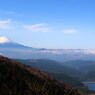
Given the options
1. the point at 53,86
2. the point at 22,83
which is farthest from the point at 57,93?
the point at 22,83

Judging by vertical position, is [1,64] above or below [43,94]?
above

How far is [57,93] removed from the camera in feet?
70.8

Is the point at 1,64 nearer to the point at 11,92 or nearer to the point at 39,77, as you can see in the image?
the point at 39,77

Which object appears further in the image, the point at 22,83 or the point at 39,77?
the point at 39,77

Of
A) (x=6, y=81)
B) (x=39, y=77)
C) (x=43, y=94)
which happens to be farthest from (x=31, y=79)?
(x=43, y=94)

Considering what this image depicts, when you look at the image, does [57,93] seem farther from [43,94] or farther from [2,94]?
[2,94]

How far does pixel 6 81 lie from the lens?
20.4 m

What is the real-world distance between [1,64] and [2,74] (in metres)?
2.02

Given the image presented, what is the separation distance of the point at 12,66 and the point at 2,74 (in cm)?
252

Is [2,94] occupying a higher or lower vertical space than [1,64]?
lower

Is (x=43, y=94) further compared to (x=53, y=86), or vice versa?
(x=53, y=86)

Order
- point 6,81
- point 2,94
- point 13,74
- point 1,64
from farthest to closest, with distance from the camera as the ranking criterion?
point 1,64, point 13,74, point 6,81, point 2,94

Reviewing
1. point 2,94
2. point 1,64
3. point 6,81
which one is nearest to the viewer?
point 2,94

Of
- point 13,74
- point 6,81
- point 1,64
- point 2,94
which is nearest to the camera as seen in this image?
point 2,94
